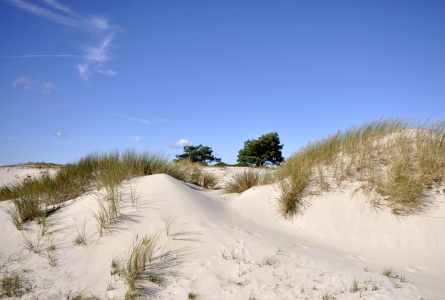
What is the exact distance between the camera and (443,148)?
622cm

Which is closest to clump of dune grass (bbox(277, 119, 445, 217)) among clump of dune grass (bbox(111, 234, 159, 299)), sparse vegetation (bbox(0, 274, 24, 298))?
clump of dune grass (bbox(111, 234, 159, 299))

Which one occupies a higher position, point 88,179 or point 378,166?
point 378,166

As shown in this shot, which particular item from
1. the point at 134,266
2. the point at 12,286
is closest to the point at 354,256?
the point at 134,266

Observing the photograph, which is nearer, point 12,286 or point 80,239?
point 12,286

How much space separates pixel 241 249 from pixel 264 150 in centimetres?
2040

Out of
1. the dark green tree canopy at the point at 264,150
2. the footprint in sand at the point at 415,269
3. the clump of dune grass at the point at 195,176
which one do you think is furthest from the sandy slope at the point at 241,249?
the dark green tree canopy at the point at 264,150

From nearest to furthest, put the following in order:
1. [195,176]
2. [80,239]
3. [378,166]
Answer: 1. [80,239]
2. [378,166]
3. [195,176]

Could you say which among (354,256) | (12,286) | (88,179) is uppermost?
(88,179)

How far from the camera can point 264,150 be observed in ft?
79.7

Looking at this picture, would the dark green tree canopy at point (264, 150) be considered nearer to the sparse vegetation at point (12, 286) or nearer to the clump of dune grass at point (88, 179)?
the clump of dune grass at point (88, 179)

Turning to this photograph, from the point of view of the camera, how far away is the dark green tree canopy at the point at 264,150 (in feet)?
78.5

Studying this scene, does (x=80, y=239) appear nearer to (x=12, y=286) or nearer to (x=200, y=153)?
(x=12, y=286)

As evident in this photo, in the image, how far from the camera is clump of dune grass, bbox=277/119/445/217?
5.54m

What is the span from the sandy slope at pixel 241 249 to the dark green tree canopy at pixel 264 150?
1715cm
